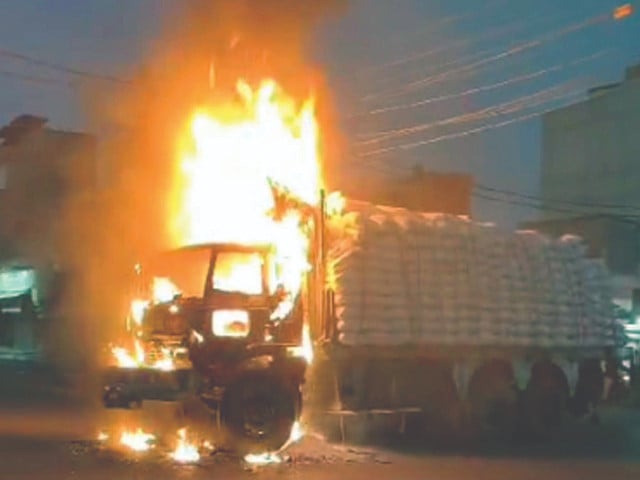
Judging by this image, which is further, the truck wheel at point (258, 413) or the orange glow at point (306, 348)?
the orange glow at point (306, 348)

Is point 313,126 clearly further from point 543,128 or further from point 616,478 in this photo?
point 543,128

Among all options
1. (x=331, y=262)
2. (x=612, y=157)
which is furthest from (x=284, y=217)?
(x=612, y=157)

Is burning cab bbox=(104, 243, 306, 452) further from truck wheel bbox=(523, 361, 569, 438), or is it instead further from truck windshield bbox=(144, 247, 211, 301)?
truck wheel bbox=(523, 361, 569, 438)

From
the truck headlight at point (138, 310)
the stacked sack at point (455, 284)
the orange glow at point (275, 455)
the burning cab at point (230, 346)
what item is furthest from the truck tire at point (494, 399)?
the truck headlight at point (138, 310)

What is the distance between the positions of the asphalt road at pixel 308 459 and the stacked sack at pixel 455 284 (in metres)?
1.58

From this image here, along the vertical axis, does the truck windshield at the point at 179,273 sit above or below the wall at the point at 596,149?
below

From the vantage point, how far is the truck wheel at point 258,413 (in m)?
14.4

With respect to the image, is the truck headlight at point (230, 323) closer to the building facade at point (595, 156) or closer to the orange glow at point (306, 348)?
the orange glow at point (306, 348)

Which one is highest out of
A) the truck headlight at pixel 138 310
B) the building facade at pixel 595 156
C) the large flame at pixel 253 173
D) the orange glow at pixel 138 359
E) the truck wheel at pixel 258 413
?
the building facade at pixel 595 156

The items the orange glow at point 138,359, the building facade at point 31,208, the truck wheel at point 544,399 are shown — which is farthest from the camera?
the building facade at point 31,208

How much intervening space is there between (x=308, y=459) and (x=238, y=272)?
8.56ft

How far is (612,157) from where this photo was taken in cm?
5025

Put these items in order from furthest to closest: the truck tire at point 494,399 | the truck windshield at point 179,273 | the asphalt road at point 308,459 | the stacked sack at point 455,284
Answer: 1. the truck tire at point 494,399
2. the stacked sack at point 455,284
3. the truck windshield at point 179,273
4. the asphalt road at point 308,459

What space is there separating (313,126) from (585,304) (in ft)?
17.2
